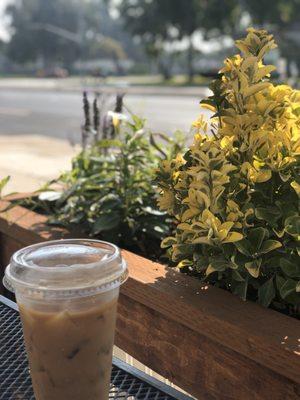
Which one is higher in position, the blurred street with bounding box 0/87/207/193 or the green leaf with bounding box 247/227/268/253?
the green leaf with bounding box 247/227/268/253

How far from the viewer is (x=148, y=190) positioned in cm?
300

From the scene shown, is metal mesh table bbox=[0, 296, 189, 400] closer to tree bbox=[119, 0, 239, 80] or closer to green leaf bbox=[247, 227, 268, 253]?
green leaf bbox=[247, 227, 268, 253]

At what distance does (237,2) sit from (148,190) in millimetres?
52643

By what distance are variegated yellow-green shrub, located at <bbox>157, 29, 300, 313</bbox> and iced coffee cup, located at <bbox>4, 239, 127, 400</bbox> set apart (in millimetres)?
500

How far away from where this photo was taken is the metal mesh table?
147cm

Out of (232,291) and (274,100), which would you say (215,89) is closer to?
(274,100)

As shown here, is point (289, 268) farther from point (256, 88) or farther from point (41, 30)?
point (41, 30)

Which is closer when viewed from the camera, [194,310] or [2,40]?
[194,310]

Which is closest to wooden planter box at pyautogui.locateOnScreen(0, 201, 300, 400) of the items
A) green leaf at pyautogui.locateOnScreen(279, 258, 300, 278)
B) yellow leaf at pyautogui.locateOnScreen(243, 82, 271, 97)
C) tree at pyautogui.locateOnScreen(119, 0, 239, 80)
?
green leaf at pyautogui.locateOnScreen(279, 258, 300, 278)

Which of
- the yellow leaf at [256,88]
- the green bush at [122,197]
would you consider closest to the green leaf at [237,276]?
the yellow leaf at [256,88]

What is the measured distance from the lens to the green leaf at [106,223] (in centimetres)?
275

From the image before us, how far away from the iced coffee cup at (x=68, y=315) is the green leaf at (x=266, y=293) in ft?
2.19

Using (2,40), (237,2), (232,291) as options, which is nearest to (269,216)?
(232,291)

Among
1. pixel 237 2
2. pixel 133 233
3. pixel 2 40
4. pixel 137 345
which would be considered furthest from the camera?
pixel 2 40
